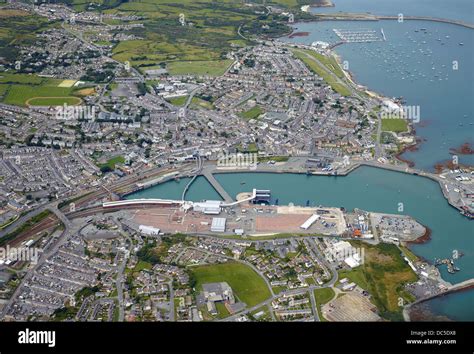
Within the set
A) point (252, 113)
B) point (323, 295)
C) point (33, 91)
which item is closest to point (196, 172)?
point (252, 113)

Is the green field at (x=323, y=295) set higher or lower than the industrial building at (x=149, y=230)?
lower

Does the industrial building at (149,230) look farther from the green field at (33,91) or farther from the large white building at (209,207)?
the green field at (33,91)

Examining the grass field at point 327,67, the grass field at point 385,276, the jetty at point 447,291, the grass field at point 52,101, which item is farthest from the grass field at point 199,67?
the jetty at point 447,291

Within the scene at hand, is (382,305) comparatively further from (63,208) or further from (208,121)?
(208,121)

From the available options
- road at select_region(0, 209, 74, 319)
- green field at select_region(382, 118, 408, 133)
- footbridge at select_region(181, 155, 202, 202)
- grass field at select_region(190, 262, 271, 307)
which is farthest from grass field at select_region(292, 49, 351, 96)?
road at select_region(0, 209, 74, 319)

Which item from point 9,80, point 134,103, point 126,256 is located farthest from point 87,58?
point 126,256

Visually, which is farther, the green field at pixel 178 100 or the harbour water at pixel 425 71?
the green field at pixel 178 100

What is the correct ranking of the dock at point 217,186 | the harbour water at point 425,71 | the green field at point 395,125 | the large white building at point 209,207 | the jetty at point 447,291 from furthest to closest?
the green field at point 395,125 → the harbour water at point 425,71 → the dock at point 217,186 → the large white building at point 209,207 → the jetty at point 447,291

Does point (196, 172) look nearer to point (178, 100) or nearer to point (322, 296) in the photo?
point (178, 100)

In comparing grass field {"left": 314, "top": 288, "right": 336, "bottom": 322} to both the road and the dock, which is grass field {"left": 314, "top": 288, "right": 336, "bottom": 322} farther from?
the road
